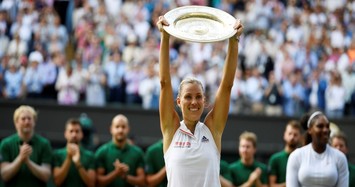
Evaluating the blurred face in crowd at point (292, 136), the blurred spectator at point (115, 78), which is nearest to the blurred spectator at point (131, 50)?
the blurred spectator at point (115, 78)

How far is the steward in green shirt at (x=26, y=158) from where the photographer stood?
11.3m

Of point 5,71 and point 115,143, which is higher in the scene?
point 5,71

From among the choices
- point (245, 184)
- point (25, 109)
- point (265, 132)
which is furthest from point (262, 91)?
point (25, 109)

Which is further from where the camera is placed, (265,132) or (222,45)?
(222,45)

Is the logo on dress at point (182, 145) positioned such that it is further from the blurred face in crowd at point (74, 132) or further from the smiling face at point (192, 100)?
the blurred face in crowd at point (74, 132)

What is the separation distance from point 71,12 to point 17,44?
253 cm

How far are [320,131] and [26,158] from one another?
141 inches

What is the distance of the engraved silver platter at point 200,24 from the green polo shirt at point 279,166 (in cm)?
450

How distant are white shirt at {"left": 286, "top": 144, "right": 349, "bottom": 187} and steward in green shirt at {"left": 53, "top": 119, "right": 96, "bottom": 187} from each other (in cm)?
329

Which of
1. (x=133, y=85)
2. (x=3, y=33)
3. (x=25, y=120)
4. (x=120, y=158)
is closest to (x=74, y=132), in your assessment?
(x=120, y=158)

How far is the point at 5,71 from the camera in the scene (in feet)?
59.1

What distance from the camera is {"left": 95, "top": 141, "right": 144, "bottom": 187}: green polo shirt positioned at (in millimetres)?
12273

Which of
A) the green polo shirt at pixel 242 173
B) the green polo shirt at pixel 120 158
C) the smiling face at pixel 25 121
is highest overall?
the smiling face at pixel 25 121

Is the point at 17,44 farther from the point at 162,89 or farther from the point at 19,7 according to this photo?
the point at 162,89
